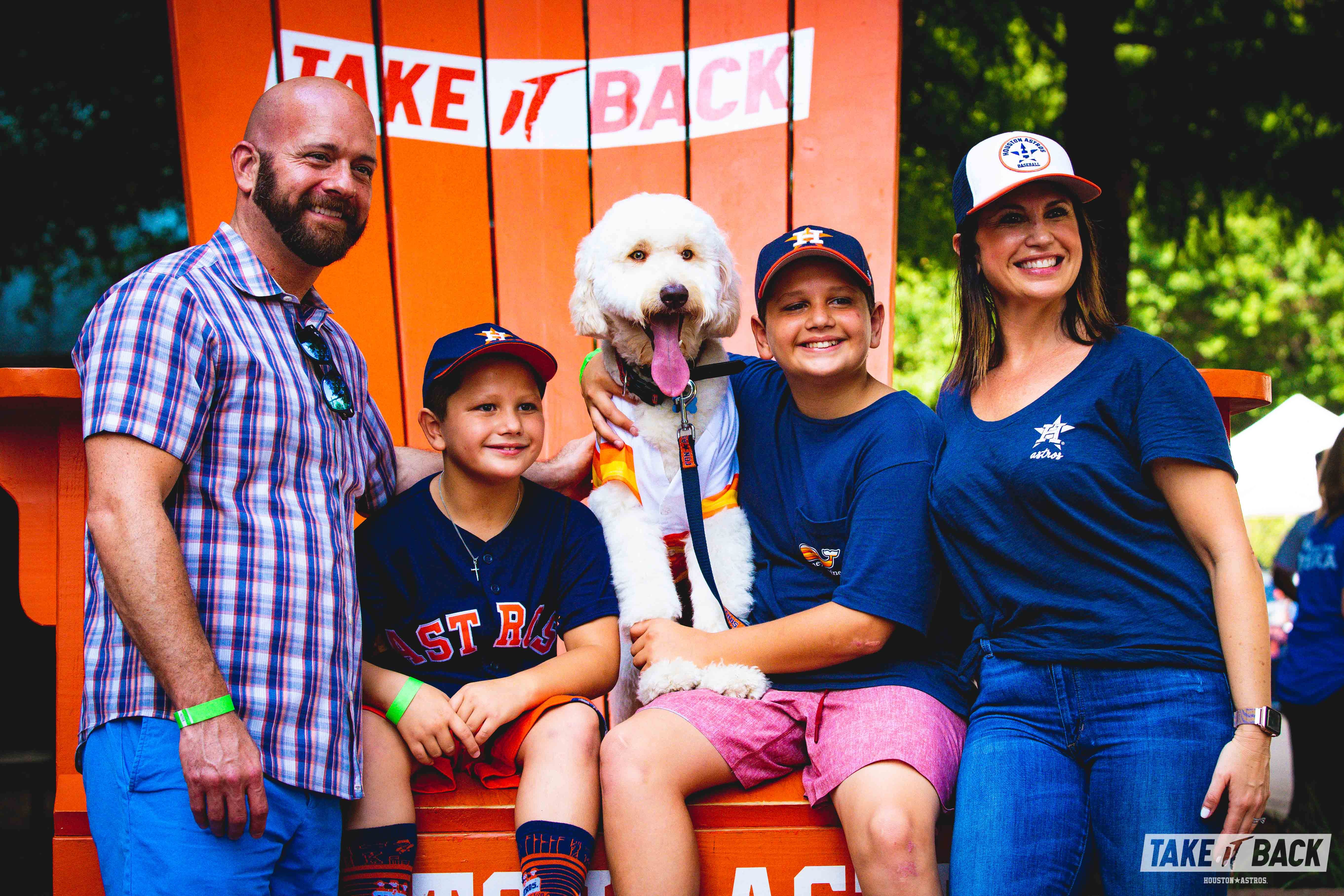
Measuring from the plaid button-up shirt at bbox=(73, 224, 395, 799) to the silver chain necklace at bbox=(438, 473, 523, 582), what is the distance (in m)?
0.25

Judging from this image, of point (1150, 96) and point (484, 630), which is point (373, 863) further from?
point (1150, 96)

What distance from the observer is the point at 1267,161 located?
4789 mm

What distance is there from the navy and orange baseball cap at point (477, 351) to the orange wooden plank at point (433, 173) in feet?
2.62

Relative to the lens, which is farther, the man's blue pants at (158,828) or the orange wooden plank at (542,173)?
the orange wooden plank at (542,173)

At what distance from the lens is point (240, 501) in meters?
1.65

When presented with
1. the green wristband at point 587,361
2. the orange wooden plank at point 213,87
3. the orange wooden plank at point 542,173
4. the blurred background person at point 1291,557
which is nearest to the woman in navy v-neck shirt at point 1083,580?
the green wristband at point 587,361

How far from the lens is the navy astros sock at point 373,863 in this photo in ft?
5.79

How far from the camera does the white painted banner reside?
9.35 feet

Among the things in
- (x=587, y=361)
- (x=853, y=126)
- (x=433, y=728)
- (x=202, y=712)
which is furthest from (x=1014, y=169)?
(x=202, y=712)

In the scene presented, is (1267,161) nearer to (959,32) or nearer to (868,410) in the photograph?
(959,32)

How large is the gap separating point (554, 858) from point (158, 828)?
63cm

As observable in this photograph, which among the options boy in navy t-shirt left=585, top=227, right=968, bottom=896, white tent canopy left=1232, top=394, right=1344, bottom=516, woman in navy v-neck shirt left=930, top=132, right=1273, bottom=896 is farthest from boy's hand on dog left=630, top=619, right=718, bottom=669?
white tent canopy left=1232, top=394, right=1344, bottom=516

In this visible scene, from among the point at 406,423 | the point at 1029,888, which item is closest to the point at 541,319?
the point at 406,423

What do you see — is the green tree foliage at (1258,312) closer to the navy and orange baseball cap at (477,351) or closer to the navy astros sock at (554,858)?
the navy and orange baseball cap at (477,351)
